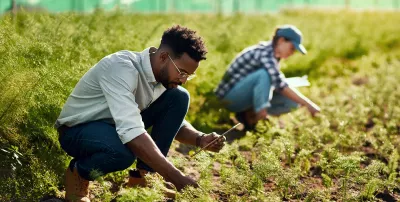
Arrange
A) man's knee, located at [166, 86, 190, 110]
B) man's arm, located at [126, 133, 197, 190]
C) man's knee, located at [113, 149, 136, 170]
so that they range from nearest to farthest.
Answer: man's arm, located at [126, 133, 197, 190] < man's knee, located at [113, 149, 136, 170] < man's knee, located at [166, 86, 190, 110]

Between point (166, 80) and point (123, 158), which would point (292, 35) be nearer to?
point (166, 80)

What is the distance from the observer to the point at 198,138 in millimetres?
4188

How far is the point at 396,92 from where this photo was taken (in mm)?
8008

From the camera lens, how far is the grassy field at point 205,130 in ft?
13.1

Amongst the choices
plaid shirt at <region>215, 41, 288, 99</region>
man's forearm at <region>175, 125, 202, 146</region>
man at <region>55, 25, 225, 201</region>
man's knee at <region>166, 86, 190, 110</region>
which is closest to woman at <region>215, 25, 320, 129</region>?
plaid shirt at <region>215, 41, 288, 99</region>

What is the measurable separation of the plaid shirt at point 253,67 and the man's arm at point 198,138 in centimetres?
211

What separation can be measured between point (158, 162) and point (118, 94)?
0.41 meters

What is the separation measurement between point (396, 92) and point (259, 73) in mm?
2368

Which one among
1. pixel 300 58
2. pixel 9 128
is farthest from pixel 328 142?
pixel 300 58

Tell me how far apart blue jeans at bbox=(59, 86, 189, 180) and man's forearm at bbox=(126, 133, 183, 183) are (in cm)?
19

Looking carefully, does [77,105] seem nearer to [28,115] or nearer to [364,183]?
[28,115]

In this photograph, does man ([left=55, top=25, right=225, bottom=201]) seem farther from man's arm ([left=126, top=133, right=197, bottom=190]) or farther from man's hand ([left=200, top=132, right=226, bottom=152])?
man's hand ([left=200, top=132, right=226, bottom=152])

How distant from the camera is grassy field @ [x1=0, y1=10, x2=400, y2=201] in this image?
13.1ft

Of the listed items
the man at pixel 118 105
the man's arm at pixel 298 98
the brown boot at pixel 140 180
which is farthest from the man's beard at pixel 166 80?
the man's arm at pixel 298 98
